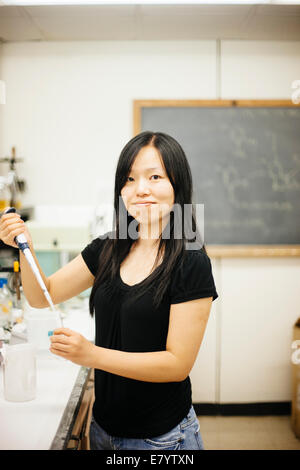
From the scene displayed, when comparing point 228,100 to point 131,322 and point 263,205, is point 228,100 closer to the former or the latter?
point 263,205

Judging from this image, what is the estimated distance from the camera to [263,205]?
87.4 inches

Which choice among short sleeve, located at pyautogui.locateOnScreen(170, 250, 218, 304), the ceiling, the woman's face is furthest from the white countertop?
the ceiling

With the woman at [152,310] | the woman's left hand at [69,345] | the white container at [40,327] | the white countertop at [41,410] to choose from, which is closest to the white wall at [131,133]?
the white container at [40,327]

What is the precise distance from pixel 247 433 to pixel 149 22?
6.86 ft

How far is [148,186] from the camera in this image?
877 mm

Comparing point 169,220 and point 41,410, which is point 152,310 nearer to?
point 169,220

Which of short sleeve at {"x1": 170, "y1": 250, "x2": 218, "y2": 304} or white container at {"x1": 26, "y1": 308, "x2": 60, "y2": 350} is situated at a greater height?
short sleeve at {"x1": 170, "y1": 250, "x2": 218, "y2": 304}

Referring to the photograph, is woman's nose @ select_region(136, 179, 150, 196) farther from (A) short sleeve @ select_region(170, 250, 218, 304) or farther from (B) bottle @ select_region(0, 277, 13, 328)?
(B) bottle @ select_region(0, 277, 13, 328)

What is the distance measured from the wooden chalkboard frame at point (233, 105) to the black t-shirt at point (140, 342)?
1.34 metres

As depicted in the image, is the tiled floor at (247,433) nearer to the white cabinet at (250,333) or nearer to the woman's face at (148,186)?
the white cabinet at (250,333)

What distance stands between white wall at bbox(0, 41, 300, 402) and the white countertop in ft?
3.73

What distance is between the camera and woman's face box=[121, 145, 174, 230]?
0.87 metres

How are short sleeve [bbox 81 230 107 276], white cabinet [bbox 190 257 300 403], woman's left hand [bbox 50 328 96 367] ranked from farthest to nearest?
1. white cabinet [bbox 190 257 300 403]
2. short sleeve [bbox 81 230 107 276]
3. woman's left hand [bbox 50 328 96 367]

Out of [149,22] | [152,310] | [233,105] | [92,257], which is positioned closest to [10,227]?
[92,257]
